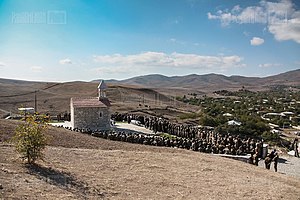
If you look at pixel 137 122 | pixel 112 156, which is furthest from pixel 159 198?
pixel 137 122

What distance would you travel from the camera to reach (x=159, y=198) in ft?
34.9

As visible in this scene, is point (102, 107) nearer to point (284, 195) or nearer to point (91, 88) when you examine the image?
point (284, 195)

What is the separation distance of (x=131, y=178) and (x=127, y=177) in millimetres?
158

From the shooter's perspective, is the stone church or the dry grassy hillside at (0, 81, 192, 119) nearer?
the stone church

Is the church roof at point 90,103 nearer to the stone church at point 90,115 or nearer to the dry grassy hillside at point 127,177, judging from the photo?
the stone church at point 90,115

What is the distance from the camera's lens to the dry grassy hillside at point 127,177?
10.0m

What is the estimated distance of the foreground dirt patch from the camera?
9.99m

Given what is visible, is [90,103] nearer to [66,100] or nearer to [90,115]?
[90,115]

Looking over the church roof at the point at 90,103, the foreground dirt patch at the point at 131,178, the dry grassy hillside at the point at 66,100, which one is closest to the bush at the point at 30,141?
the foreground dirt patch at the point at 131,178

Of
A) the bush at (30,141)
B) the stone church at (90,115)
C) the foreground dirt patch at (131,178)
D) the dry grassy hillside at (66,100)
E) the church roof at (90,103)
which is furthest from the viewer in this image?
the dry grassy hillside at (66,100)

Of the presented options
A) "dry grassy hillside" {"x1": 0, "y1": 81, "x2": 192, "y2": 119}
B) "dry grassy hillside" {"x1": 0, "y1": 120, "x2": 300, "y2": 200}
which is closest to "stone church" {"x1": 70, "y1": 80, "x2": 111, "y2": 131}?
"dry grassy hillside" {"x1": 0, "y1": 120, "x2": 300, "y2": 200}

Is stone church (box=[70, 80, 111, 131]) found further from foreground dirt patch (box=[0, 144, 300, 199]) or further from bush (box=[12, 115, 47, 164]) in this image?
bush (box=[12, 115, 47, 164])

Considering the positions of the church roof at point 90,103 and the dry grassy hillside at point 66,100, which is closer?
the church roof at point 90,103

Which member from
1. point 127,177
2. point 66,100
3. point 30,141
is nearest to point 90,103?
point 127,177
